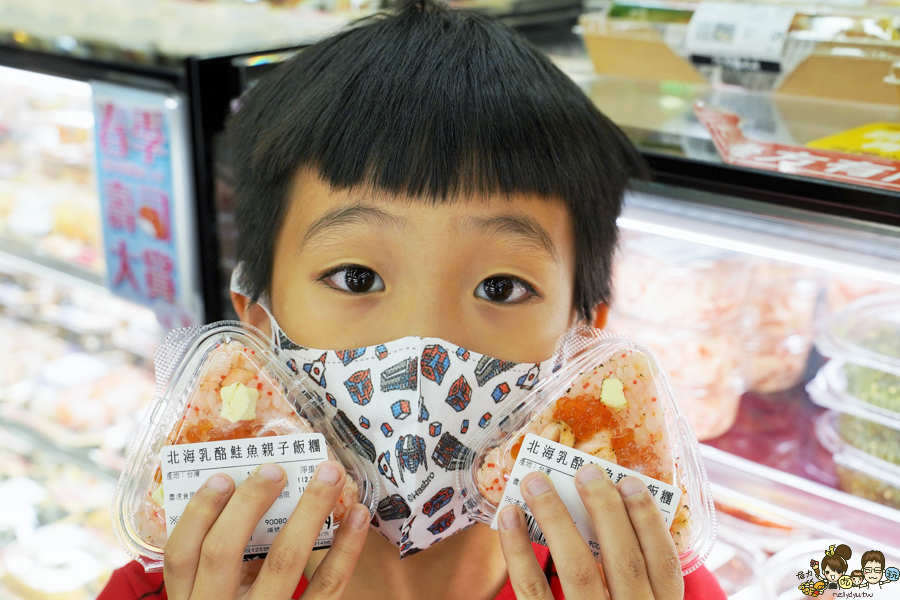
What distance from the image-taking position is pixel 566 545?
42.3 inches

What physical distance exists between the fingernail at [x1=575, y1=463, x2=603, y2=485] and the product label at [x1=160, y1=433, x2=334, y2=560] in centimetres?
38

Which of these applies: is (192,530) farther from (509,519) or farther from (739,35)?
(739,35)

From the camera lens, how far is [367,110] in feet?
4.35

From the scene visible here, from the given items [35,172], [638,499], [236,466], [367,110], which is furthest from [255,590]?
[35,172]

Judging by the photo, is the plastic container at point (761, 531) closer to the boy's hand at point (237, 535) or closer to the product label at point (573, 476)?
the product label at point (573, 476)

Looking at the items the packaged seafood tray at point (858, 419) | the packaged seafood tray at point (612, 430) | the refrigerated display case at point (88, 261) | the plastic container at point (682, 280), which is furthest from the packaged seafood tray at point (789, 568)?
the refrigerated display case at point (88, 261)

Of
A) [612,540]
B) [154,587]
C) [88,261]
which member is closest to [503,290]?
[612,540]

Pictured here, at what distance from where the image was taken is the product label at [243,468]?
3.69 ft

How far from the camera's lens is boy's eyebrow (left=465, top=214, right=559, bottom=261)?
4.11ft

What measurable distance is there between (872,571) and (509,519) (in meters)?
0.90

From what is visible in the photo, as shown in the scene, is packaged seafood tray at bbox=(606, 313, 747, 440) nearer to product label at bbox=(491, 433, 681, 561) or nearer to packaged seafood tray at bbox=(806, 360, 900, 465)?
packaged seafood tray at bbox=(806, 360, 900, 465)

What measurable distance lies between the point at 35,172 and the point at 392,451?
259cm

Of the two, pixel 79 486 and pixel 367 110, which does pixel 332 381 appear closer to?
pixel 367 110

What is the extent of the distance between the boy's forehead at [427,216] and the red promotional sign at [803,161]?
37 cm
